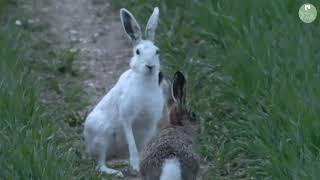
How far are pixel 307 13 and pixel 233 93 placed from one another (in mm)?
806

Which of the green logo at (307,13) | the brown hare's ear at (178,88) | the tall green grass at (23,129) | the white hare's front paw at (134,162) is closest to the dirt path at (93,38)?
the tall green grass at (23,129)

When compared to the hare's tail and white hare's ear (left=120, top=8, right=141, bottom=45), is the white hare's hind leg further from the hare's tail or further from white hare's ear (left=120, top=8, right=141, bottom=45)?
Answer: the hare's tail

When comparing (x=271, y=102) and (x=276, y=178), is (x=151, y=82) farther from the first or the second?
(x=276, y=178)

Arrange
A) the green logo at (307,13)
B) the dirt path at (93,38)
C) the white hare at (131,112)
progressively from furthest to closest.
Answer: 1. the dirt path at (93,38)
2. the green logo at (307,13)
3. the white hare at (131,112)

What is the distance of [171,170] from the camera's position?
5.33 meters

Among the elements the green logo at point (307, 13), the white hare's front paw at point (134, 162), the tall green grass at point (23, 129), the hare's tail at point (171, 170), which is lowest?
the white hare's front paw at point (134, 162)

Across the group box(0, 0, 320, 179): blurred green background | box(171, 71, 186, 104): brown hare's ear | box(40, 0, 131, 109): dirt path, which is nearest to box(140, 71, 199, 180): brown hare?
box(171, 71, 186, 104): brown hare's ear

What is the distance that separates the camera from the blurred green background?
566 centimetres

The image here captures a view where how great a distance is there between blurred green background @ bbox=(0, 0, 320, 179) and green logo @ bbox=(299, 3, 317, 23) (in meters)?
0.04

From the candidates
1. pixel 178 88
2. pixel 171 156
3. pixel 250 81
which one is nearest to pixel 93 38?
pixel 250 81

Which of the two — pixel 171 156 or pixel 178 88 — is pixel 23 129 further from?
pixel 171 156

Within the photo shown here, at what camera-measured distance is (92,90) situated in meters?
8.10

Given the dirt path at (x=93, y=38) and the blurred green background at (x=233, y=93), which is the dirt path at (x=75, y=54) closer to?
the dirt path at (x=93, y=38)

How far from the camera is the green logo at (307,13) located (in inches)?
281
